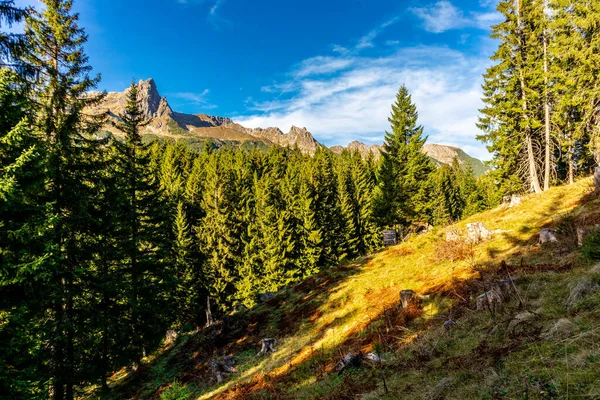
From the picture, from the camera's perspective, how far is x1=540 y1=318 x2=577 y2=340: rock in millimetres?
3847

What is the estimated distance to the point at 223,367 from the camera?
40.9 feet

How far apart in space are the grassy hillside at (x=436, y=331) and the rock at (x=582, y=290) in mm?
16

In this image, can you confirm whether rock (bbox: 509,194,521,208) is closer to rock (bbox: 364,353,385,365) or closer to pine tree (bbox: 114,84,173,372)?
rock (bbox: 364,353,385,365)

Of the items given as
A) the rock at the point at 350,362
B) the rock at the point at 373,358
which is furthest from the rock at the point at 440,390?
the rock at the point at 350,362

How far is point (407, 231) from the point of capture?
A: 113 feet

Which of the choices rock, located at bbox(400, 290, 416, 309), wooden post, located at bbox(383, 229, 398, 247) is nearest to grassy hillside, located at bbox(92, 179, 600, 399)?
rock, located at bbox(400, 290, 416, 309)

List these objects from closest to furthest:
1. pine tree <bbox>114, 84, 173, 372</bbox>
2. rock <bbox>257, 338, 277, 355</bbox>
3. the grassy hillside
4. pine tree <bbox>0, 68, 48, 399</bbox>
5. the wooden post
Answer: the grassy hillside
pine tree <bbox>0, 68, 48, 399</bbox>
rock <bbox>257, 338, 277, 355</bbox>
pine tree <bbox>114, 84, 173, 372</bbox>
the wooden post

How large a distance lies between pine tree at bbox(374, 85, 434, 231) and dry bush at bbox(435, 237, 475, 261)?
18.3 m

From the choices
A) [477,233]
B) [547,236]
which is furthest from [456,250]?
[547,236]

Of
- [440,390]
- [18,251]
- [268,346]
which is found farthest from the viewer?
[268,346]

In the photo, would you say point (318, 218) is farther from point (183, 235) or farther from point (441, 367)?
point (441, 367)

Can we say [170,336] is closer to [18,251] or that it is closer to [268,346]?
[268,346]

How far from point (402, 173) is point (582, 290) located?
94.1 feet

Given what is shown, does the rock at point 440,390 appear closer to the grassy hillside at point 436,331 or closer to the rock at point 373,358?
the grassy hillside at point 436,331
